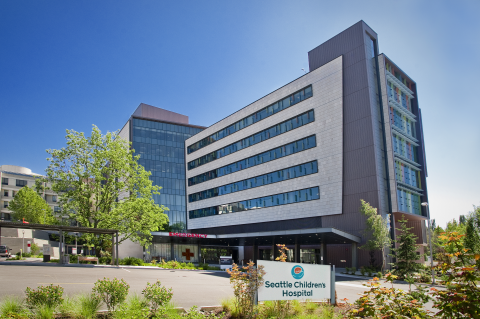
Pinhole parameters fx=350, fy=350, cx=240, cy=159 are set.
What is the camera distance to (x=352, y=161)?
43219 mm

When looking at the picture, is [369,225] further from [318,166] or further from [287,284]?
[287,284]

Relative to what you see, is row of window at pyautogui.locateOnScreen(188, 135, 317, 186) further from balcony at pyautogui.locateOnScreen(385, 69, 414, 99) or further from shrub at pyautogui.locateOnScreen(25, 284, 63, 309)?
shrub at pyautogui.locateOnScreen(25, 284, 63, 309)

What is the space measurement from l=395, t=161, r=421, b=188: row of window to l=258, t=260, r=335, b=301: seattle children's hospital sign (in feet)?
118

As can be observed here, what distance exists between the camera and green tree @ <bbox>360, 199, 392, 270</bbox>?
3731 centimetres

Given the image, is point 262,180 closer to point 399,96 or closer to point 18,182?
point 399,96

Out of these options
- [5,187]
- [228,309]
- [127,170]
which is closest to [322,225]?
[127,170]

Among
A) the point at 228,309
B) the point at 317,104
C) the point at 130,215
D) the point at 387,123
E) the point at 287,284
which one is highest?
the point at 317,104

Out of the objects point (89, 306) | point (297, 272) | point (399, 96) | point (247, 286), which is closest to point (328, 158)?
point (399, 96)

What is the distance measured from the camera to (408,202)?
4625 cm

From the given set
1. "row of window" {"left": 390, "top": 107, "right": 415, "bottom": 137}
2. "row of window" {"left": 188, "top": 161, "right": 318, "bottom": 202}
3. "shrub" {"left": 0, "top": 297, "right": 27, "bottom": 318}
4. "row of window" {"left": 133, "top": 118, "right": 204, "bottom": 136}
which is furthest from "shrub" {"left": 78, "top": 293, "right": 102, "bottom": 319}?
"row of window" {"left": 133, "top": 118, "right": 204, "bottom": 136}

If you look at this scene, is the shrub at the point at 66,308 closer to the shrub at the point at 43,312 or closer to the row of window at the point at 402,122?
the shrub at the point at 43,312

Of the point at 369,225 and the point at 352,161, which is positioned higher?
the point at 352,161

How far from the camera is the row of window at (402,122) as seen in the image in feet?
154

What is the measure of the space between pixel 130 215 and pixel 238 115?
97.5 feet
